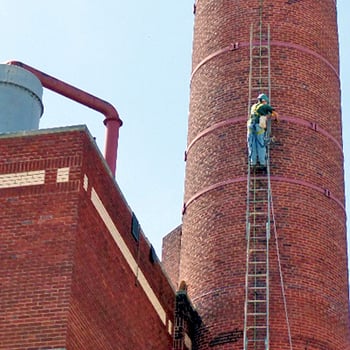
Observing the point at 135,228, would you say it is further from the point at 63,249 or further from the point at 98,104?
the point at 98,104

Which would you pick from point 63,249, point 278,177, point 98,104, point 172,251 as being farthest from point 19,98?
point 172,251

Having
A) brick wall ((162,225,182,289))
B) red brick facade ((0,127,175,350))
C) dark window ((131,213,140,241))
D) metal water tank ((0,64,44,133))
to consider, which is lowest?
red brick facade ((0,127,175,350))

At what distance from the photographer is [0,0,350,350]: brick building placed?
21.6 meters

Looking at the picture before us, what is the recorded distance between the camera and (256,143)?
29.5 m

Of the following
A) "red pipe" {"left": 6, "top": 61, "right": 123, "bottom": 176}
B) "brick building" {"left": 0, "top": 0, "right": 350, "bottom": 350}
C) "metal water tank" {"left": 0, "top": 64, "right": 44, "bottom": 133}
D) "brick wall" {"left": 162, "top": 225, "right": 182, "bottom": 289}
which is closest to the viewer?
"brick building" {"left": 0, "top": 0, "right": 350, "bottom": 350}

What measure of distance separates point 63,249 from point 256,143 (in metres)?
9.25

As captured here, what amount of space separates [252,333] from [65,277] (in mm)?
7469

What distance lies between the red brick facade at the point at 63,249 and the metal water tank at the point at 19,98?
2718 mm

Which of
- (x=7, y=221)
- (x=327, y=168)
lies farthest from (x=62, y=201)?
(x=327, y=168)

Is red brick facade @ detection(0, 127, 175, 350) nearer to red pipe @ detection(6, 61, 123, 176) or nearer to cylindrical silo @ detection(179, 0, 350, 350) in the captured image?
cylindrical silo @ detection(179, 0, 350, 350)

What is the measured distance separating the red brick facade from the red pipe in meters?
6.66

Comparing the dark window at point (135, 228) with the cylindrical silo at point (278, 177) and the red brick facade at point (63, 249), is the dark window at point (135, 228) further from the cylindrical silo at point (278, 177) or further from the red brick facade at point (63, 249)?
the cylindrical silo at point (278, 177)

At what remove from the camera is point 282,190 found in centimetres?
2941

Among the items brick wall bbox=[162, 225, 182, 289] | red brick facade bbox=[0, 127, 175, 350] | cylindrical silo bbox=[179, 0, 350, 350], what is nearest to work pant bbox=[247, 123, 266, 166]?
cylindrical silo bbox=[179, 0, 350, 350]
